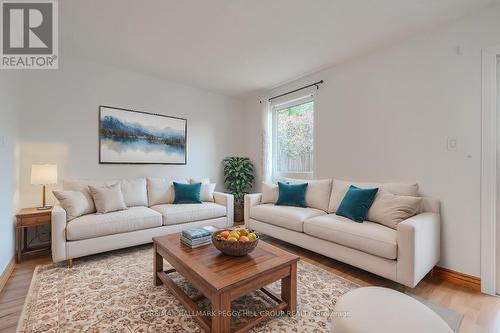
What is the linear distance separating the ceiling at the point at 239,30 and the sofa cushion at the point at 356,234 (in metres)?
2.08

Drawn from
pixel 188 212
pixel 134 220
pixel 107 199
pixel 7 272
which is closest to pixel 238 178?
pixel 188 212

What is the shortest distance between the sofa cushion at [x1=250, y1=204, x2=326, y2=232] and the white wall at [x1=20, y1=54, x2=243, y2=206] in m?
1.71

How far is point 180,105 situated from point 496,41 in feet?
13.5

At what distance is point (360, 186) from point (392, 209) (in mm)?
597

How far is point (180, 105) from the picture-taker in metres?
4.21

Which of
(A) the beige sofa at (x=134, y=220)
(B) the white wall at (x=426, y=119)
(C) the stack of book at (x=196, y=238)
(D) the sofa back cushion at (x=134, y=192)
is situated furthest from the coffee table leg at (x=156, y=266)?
(B) the white wall at (x=426, y=119)

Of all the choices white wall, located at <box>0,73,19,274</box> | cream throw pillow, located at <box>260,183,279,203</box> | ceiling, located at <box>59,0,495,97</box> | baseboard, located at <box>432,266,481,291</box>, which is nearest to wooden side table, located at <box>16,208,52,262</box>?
white wall, located at <box>0,73,19,274</box>

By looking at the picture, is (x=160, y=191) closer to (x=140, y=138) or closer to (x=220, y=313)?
(x=140, y=138)

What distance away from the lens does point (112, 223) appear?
2637 millimetres

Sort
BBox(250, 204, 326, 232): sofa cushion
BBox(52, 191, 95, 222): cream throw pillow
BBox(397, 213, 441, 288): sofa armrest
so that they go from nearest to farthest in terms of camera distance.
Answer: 1. BBox(397, 213, 441, 288): sofa armrest
2. BBox(52, 191, 95, 222): cream throw pillow
3. BBox(250, 204, 326, 232): sofa cushion

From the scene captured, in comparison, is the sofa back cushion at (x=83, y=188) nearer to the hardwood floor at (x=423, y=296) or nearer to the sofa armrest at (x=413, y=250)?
the hardwood floor at (x=423, y=296)

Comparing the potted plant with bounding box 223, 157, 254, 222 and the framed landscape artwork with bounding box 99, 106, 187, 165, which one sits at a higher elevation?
the framed landscape artwork with bounding box 99, 106, 187, 165

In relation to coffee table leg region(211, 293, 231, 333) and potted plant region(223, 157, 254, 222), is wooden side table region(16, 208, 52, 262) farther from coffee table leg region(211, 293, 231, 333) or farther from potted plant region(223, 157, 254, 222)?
potted plant region(223, 157, 254, 222)

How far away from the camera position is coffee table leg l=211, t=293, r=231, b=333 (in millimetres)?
1311
